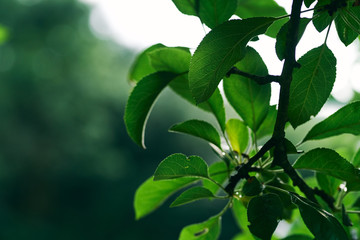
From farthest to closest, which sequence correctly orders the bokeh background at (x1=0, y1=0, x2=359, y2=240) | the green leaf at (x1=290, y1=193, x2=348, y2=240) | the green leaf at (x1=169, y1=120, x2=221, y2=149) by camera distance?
1. the bokeh background at (x1=0, y1=0, x2=359, y2=240)
2. the green leaf at (x1=169, y1=120, x2=221, y2=149)
3. the green leaf at (x1=290, y1=193, x2=348, y2=240)

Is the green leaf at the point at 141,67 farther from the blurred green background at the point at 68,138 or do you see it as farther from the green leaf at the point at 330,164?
the blurred green background at the point at 68,138

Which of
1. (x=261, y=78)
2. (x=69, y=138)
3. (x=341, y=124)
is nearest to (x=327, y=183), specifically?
(x=341, y=124)

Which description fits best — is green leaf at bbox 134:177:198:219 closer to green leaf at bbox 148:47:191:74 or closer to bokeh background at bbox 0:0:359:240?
green leaf at bbox 148:47:191:74

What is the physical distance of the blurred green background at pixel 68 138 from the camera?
34.2 feet

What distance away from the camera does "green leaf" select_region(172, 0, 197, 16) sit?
1.26ft

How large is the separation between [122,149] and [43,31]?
4.86 metres

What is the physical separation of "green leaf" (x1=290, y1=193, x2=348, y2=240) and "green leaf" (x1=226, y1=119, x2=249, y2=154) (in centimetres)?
16

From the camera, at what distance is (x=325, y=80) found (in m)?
0.35

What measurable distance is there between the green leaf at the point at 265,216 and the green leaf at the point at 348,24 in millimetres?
174

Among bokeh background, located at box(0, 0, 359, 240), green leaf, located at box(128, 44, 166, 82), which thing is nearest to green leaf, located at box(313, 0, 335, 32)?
green leaf, located at box(128, 44, 166, 82)

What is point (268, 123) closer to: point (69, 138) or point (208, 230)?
point (208, 230)

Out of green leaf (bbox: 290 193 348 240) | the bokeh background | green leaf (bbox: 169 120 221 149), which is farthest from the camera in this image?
the bokeh background

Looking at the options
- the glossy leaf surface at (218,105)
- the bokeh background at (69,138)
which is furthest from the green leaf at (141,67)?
the bokeh background at (69,138)

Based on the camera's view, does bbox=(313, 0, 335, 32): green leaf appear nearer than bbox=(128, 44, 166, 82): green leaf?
Yes
